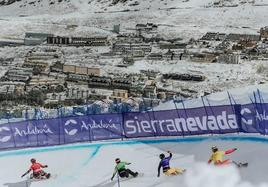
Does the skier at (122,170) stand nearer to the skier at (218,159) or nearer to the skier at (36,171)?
the skier at (36,171)

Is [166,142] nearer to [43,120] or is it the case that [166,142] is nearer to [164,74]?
[43,120]

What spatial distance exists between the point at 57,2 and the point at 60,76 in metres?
45.5

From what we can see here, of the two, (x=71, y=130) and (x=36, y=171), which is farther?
(x=71, y=130)

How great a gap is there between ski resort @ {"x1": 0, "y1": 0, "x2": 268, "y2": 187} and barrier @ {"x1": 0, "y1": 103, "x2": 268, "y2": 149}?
4 cm

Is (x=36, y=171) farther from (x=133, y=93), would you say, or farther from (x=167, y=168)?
(x=133, y=93)

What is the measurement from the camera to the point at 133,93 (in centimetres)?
7206

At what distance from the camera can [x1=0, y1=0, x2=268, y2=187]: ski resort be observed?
Answer: 22.7m

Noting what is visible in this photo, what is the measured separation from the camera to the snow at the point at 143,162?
20609mm

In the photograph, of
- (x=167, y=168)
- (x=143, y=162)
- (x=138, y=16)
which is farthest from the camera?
(x=138, y=16)

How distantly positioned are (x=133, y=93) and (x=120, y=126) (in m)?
46.6

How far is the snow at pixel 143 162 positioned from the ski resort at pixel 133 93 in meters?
0.04

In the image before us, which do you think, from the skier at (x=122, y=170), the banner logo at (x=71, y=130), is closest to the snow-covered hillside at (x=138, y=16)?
the banner logo at (x=71, y=130)

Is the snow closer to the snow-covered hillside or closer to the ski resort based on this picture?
the ski resort

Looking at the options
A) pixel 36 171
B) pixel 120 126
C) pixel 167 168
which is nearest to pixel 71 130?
pixel 120 126
